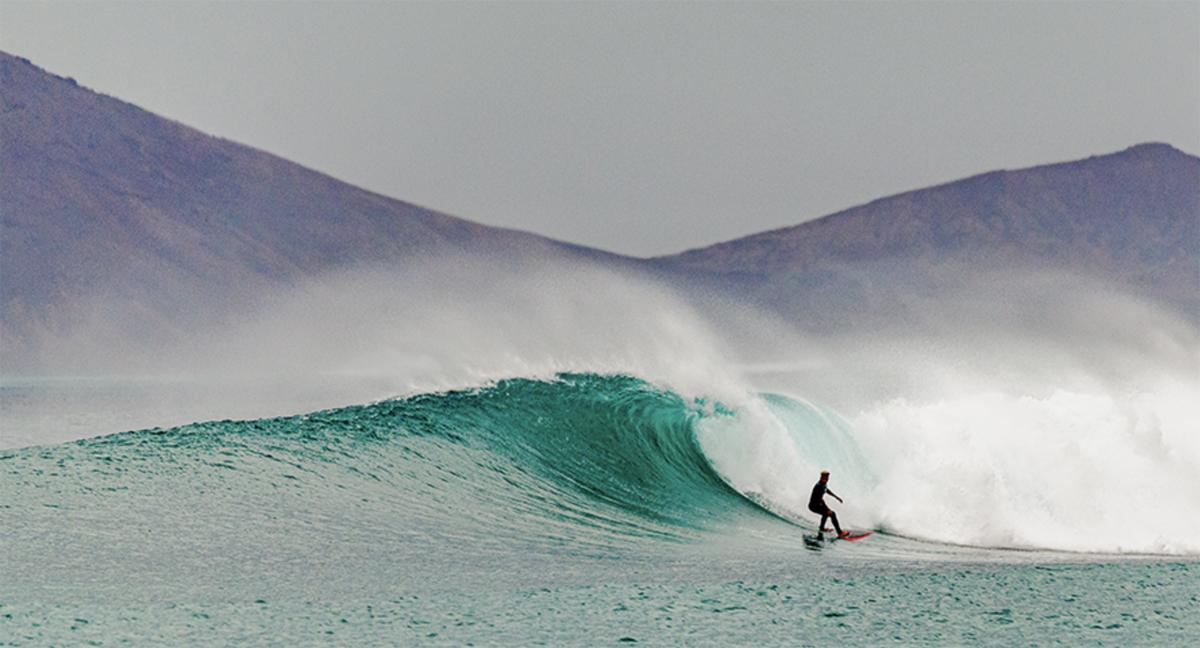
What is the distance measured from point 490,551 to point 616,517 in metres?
2.38

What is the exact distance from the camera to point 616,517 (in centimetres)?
1484

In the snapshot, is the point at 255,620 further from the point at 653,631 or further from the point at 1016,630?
the point at 1016,630

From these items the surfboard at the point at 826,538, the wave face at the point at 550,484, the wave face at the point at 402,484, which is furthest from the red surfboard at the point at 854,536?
the wave face at the point at 402,484

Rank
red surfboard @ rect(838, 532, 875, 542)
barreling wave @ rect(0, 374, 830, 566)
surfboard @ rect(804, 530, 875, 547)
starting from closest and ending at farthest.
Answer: surfboard @ rect(804, 530, 875, 547)
red surfboard @ rect(838, 532, 875, 542)
barreling wave @ rect(0, 374, 830, 566)

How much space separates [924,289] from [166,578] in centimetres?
18276

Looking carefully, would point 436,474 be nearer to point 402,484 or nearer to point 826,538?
point 402,484

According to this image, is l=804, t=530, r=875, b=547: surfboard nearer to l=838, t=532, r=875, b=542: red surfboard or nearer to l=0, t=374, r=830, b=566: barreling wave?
l=838, t=532, r=875, b=542: red surfboard

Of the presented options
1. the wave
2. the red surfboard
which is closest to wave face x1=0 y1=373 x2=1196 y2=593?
the wave

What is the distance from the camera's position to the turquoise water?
9.93 meters

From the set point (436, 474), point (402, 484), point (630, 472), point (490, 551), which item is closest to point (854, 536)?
point (630, 472)

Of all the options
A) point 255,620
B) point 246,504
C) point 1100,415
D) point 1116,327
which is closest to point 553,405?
point 246,504

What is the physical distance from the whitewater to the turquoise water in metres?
0.04

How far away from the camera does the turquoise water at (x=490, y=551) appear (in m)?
9.93

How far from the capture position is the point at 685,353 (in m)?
22.1
